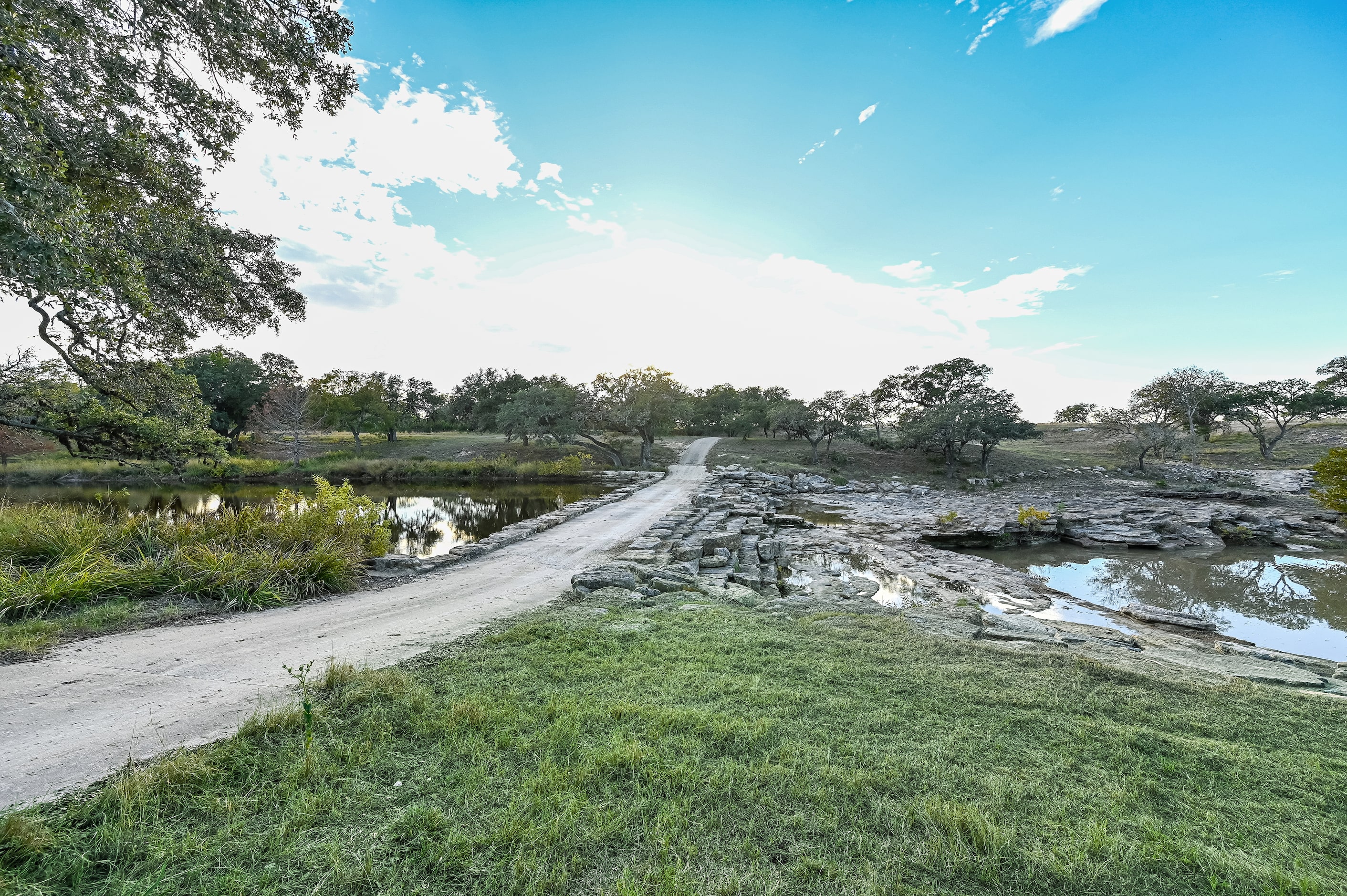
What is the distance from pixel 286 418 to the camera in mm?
31375

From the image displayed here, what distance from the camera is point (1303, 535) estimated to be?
13.3 m

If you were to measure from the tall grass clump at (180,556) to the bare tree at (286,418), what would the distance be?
25.6 meters

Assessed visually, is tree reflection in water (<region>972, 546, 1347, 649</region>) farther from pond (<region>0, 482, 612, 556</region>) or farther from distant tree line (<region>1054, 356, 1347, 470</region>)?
distant tree line (<region>1054, 356, 1347, 470</region>)

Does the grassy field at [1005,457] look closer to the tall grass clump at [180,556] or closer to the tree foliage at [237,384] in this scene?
the tall grass clump at [180,556]

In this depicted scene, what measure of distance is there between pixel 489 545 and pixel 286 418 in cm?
3029

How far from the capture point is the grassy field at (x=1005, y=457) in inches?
1178

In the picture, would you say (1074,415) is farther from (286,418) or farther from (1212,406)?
(286,418)

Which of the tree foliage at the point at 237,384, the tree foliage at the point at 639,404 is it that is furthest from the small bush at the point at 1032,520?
the tree foliage at the point at 237,384

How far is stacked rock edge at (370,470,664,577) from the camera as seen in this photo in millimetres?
7992

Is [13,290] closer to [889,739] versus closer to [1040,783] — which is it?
A: [889,739]

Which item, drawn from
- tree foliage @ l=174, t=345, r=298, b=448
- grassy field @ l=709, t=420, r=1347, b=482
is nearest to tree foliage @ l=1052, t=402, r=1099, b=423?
grassy field @ l=709, t=420, r=1347, b=482

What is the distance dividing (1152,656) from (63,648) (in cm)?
1003

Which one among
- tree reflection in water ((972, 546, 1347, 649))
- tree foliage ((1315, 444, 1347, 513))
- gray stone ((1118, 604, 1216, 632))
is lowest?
tree reflection in water ((972, 546, 1347, 649))

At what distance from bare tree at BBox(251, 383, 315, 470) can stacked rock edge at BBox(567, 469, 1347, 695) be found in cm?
2938
